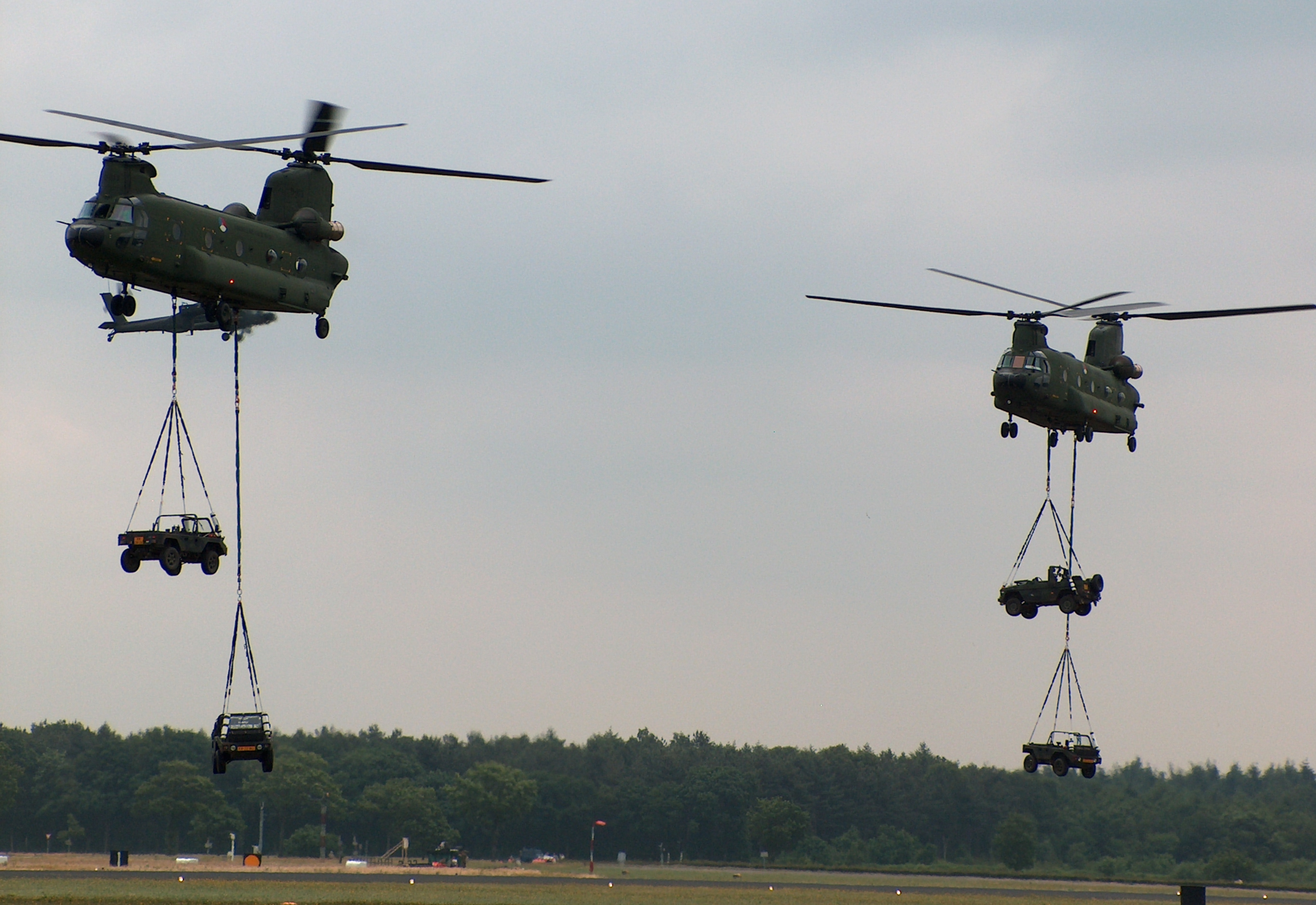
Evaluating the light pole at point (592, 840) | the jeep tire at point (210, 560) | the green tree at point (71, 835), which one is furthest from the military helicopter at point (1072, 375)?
the green tree at point (71, 835)

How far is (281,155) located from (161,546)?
42.4 feet

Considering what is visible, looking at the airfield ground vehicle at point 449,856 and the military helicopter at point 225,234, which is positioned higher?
the military helicopter at point 225,234

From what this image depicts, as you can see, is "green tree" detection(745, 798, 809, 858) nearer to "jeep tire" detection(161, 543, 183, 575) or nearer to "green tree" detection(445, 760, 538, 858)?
"green tree" detection(445, 760, 538, 858)

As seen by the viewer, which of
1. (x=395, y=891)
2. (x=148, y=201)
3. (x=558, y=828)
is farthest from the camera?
(x=558, y=828)

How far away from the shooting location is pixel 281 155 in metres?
50.9

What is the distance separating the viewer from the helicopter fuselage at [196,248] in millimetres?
43219

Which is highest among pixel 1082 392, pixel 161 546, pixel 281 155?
pixel 281 155

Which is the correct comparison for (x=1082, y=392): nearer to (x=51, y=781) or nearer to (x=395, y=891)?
(x=395, y=891)

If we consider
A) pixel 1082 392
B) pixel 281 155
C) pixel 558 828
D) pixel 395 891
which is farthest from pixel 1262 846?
pixel 281 155

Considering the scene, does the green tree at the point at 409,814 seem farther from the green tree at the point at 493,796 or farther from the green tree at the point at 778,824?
the green tree at the point at 778,824

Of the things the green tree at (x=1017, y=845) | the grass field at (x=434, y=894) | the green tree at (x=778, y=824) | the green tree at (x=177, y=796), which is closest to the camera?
the grass field at (x=434, y=894)

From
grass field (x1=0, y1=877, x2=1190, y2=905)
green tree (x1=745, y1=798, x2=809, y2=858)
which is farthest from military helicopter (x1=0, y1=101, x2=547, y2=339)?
green tree (x1=745, y1=798, x2=809, y2=858)

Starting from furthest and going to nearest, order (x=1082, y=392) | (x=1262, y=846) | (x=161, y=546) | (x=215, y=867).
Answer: (x=1262, y=846), (x=215, y=867), (x=1082, y=392), (x=161, y=546)

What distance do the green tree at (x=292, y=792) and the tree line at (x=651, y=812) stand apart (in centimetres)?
27
